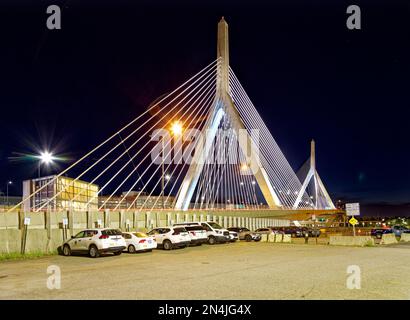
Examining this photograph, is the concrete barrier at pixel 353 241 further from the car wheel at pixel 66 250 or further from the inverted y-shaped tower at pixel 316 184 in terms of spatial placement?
the inverted y-shaped tower at pixel 316 184

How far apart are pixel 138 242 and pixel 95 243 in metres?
2.96

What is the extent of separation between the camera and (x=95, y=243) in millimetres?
20688

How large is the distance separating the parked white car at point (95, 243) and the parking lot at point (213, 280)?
305 cm

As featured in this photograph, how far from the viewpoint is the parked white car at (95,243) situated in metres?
20.7

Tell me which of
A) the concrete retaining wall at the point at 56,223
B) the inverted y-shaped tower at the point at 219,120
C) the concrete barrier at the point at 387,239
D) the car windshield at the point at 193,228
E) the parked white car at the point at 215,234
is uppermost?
the inverted y-shaped tower at the point at 219,120

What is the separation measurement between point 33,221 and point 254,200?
3998 centimetres

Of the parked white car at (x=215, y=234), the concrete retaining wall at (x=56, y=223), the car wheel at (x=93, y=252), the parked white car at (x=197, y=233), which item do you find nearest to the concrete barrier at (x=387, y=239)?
the parked white car at (x=215, y=234)

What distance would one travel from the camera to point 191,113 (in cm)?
3856

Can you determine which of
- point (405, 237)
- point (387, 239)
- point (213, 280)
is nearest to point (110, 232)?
point (213, 280)

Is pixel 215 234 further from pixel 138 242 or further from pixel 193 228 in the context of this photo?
pixel 138 242

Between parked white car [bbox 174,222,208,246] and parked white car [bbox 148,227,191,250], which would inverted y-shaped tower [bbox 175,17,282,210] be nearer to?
parked white car [bbox 174,222,208,246]

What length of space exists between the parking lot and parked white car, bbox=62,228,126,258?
305 centimetres

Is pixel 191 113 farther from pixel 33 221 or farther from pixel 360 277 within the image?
pixel 360 277
